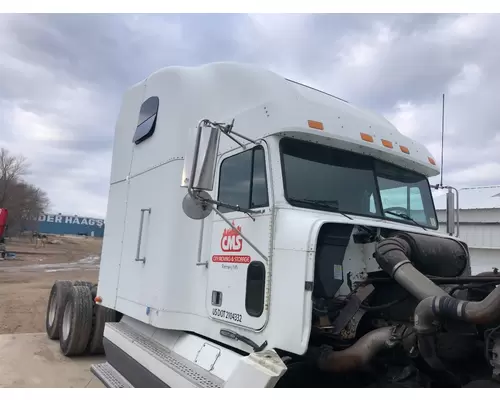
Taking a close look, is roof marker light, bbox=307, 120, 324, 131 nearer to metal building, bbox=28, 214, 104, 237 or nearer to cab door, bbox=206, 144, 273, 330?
cab door, bbox=206, 144, 273, 330

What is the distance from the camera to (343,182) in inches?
159

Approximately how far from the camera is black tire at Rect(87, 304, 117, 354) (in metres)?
7.10

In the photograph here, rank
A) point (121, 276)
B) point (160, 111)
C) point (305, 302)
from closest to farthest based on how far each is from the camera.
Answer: point (305, 302), point (160, 111), point (121, 276)

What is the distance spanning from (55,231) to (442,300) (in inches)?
3515

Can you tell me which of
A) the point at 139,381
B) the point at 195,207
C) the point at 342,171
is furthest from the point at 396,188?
the point at 139,381

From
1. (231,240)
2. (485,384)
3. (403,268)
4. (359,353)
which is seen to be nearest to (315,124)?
(231,240)

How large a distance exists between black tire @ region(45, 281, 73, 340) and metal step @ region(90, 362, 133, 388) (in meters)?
2.55

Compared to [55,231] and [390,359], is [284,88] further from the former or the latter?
[55,231]

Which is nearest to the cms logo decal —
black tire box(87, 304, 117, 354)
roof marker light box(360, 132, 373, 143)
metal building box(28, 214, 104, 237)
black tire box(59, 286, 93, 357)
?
roof marker light box(360, 132, 373, 143)

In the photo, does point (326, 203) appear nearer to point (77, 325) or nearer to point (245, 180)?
point (245, 180)

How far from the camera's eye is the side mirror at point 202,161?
3330 mm

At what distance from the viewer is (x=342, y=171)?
407cm

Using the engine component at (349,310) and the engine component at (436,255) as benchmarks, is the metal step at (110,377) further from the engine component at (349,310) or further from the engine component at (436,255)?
the engine component at (436,255)

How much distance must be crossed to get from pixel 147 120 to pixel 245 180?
2125 mm
